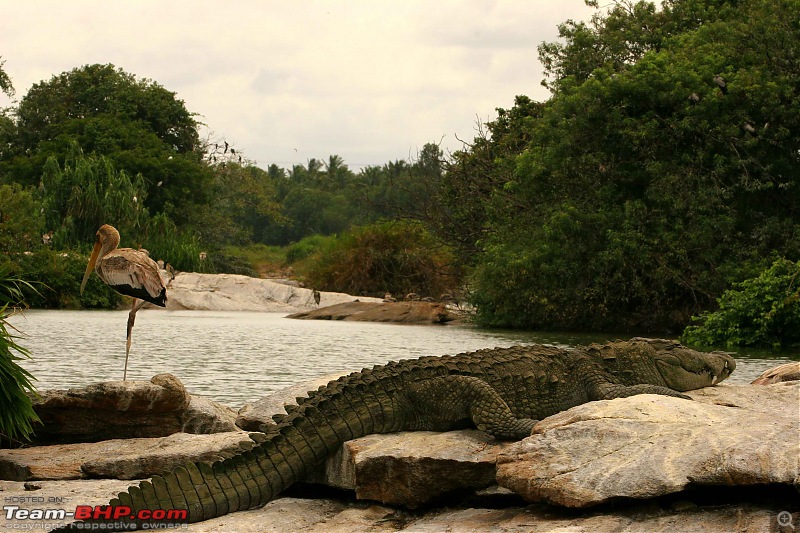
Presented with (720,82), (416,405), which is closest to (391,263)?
(720,82)

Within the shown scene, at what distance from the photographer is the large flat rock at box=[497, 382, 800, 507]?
4027 millimetres

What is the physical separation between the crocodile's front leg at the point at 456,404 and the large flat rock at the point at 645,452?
50 centimetres

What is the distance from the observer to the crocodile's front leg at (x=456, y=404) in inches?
206

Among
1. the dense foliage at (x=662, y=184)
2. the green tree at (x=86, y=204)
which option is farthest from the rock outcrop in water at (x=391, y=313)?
the green tree at (x=86, y=204)

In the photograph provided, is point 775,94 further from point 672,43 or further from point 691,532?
point 691,532

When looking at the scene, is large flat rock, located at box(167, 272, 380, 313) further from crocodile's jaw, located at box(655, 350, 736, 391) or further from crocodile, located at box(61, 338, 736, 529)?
crocodile, located at box(61, 338, 736, 529)

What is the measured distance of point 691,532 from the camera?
3.90 metres

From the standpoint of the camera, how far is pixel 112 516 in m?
4.46

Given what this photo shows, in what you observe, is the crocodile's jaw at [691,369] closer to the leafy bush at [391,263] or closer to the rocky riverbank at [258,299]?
the rocky riverbank at [258,299]

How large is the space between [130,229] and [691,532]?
29.3 m

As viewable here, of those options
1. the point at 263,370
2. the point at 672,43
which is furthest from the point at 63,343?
the point at 672,43

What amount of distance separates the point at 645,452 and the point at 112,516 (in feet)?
8.54

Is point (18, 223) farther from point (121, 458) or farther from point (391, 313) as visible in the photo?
point (121, 458)

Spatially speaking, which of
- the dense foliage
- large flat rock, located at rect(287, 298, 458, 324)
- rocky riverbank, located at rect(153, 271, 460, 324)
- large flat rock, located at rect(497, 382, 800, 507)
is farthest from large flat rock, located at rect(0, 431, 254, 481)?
rocky riverbank, located at rect(153, 271, 460, 324)
